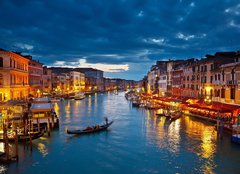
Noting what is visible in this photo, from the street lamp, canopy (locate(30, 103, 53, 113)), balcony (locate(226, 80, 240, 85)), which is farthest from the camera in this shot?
the street lamp

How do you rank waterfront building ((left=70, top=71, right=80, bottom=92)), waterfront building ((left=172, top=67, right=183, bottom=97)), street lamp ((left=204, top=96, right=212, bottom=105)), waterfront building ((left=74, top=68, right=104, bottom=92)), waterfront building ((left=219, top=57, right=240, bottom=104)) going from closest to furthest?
1. waterfront building ((left=219, top=57, right=240, bottom=104))
2. street lamp ((left=204, top=96, right=212, bottom=105))
3. waterfront building ((left=172, top=67, right=183, bottom=97))
4. waterfront building ((left=70, top=71, right=80, bottom=92))
5. waterfront building ((left=74, top=68, right=104, bottom=92))

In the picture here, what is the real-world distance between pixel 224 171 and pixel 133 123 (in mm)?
19234

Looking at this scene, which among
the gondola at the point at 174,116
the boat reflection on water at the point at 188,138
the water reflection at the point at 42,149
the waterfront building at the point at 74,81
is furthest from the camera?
the waterfront building at the point at 74,81

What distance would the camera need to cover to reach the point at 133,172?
56.9 ft

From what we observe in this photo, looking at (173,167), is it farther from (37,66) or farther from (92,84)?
(92,84)

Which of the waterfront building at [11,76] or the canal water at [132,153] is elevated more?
the waterfront building at [11,76]

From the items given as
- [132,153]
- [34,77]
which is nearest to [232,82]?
[132,153]

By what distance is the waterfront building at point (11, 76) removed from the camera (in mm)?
37000

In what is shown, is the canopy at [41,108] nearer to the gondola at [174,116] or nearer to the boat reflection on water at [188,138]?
the boat reflection on water at [188,138]

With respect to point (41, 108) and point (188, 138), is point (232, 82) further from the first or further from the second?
point (41, 108)

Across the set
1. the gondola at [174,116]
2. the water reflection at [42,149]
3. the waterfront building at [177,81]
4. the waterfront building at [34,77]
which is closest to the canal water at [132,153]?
the water reflection at [42,149]

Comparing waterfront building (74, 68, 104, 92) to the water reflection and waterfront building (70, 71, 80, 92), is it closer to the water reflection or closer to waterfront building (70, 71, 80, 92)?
waterfront building (70, 71, 80, 92)

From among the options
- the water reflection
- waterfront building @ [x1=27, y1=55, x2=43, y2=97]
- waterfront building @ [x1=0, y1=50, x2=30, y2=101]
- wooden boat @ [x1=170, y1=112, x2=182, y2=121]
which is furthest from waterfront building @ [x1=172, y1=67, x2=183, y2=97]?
the water reflection

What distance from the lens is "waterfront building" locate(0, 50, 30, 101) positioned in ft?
121
